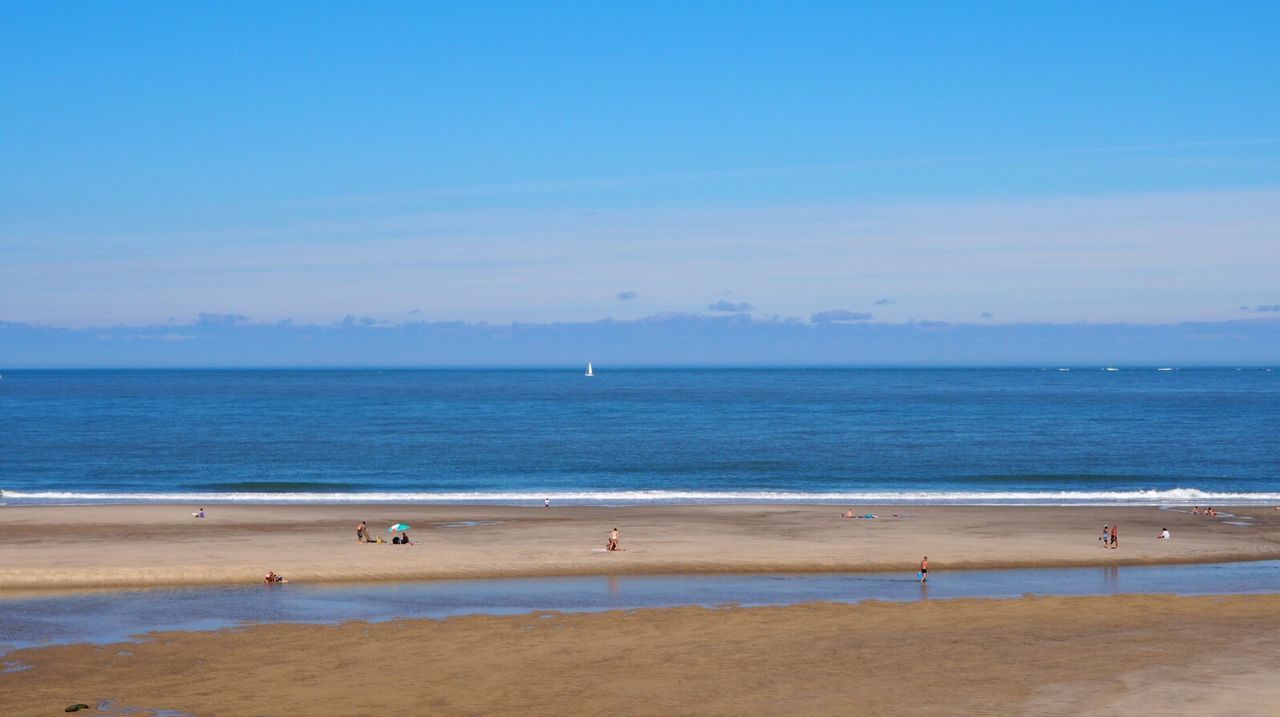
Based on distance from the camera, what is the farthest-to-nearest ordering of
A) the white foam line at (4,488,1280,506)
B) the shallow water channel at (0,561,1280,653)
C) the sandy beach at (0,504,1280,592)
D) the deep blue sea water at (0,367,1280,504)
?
the deep blue sea water at (0,367,1280,504) → the white foam line at (4,488,1280,506) → the sandy beach at (0,504,1280,592) → the shallow water channel at (0,561,1280,653)

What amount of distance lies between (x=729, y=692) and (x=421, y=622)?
30.7 feet

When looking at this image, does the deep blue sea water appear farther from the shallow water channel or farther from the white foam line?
the shallow water channel

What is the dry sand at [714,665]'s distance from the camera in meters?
21.8

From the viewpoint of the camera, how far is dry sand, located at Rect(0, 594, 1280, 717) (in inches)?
859

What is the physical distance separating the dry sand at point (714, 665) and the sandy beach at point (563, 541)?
7978 mm

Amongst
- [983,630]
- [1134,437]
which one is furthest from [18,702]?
[1134,437]

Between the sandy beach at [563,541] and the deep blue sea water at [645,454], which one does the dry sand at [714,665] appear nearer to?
the sandy beach at [563,541]

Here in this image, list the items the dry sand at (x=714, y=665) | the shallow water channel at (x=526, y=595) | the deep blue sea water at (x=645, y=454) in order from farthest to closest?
the deep blue sea water at (x=645, y=454), the shallow water channel at (x=526, y=595), the dry sand at (x=714, y=665)

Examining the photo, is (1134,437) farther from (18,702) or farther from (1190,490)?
(18,702)

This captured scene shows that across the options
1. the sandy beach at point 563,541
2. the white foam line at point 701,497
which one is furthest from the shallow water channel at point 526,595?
A: the white foam line at point 701,497

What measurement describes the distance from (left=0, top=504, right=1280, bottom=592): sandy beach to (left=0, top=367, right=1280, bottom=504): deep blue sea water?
9.42 meters

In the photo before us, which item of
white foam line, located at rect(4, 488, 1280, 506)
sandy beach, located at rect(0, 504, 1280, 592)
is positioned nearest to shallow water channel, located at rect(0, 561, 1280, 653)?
sandy beach, located at rect(0, 504, 1280, 592)

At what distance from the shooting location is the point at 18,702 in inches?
854

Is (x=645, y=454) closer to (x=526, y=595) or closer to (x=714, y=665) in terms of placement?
(x=526, y=595)
